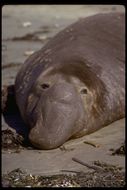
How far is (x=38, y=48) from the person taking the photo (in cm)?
1073

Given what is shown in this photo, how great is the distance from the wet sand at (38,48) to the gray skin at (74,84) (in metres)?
0.14

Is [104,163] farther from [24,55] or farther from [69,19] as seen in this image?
[69,19]

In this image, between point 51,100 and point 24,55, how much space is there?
4182mm

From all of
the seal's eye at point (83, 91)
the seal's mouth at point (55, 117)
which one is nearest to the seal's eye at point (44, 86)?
the seal's mouth at point (55, 117)

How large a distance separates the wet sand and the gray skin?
0.14m

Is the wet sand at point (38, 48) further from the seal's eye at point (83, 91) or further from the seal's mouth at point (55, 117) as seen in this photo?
the seal's eye at point (83, 91)

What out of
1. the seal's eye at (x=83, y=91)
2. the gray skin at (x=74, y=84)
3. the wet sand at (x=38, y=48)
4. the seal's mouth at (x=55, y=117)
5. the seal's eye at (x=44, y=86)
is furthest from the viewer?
the seal's eye at (x=83, y=91)

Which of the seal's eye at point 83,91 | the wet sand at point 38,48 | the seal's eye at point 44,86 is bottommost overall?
the wet sand at point 38,48

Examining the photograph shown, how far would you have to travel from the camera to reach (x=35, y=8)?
15.8 m

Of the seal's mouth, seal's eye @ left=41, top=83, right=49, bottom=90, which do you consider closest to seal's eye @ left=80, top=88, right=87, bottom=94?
the seal's mouth

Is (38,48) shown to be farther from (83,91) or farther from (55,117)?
(55,117)

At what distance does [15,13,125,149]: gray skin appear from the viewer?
6.03m

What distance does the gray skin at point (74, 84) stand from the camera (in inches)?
237

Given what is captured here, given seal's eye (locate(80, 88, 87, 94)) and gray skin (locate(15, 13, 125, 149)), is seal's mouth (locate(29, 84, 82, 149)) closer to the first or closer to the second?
gray skin (locate(15, 13, 125, 149))
